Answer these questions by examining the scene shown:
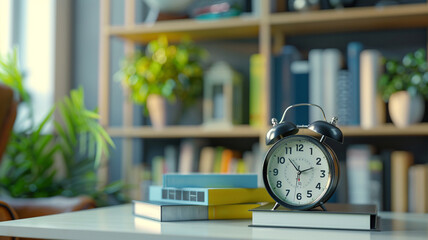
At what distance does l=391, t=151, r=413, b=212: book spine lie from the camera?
205 centimetres

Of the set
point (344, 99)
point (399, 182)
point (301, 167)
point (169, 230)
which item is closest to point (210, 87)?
point (344, 99)

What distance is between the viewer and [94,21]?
9.04 ft

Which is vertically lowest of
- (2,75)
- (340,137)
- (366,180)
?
(366,180)

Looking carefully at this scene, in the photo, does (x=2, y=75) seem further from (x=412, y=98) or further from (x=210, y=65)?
(x=412, y=98)

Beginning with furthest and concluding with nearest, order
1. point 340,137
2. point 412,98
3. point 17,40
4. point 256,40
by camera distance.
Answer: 1. point 17,40
2. point 256,40
3. point 412,98
4. point 340,137

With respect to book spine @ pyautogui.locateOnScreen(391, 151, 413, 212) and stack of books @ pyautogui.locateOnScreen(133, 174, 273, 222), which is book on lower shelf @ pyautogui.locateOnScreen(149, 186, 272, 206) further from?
book spine @ pyautogui.locateOnScreen(391, 151, 413, 212)

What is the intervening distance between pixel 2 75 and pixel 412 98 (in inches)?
62.7

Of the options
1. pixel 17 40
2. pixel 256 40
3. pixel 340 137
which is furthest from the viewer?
pixel 17 40

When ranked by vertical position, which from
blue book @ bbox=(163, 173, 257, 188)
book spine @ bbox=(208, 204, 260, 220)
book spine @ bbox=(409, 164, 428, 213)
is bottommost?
book spine @ bbox=(409, 164, 428, 213)

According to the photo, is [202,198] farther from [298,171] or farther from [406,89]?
[406,89]

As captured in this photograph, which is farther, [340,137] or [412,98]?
[412,98]

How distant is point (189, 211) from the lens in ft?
3.83

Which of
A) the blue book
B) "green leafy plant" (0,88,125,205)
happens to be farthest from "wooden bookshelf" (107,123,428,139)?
the blue book

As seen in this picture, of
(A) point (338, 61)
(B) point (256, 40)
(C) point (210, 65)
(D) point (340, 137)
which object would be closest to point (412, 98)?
(A) point (338, 61)
